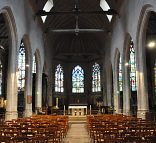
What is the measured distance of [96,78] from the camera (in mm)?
46812

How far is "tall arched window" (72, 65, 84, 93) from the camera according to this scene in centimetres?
4856

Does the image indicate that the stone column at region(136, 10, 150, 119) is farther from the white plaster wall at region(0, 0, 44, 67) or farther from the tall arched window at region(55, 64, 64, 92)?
the tall arched window at region(55, 64, 64, 92)

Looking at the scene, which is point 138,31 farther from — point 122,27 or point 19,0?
point 19,0

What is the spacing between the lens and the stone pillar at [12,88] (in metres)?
19.5

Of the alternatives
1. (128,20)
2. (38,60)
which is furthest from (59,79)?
(128,20)

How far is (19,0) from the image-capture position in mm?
21156

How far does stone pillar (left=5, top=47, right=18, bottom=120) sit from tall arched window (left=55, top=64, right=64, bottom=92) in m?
26.5

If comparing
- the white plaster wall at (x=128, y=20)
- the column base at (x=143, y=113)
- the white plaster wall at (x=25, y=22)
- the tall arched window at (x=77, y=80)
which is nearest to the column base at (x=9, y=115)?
the white plaster wall at (x=25, y=22)

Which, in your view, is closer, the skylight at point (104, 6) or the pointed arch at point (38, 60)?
the pointed arch at point (38, 60)

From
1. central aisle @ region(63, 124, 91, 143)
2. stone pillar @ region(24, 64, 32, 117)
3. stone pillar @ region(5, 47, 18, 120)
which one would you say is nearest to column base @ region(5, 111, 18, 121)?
stone pillar @ region(5, 47, 18, 120)

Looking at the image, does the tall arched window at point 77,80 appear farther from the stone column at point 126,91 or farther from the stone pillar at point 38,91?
the stone column at point 126,91

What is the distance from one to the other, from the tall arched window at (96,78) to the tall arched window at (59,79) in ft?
19.2

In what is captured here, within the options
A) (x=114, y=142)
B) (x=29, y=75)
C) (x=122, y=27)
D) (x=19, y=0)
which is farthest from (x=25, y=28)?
(x=114, y=142)

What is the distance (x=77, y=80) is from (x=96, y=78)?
4051 mm
